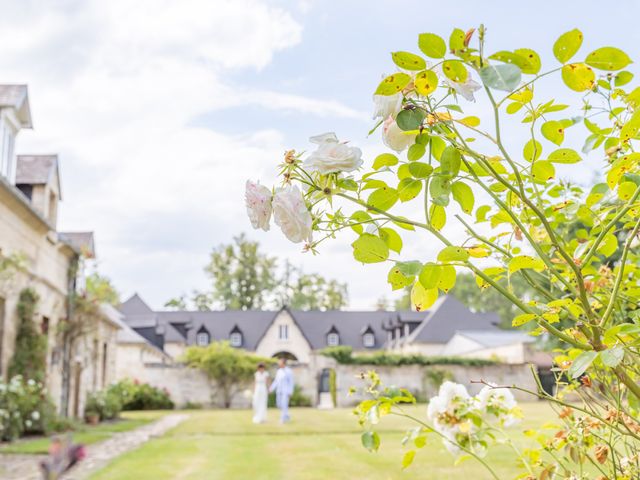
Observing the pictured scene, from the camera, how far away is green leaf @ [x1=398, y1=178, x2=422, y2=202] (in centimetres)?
150

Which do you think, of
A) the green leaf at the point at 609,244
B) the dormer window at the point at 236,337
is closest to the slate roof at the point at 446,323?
the dormer window at the point at 236,337

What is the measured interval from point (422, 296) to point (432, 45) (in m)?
0.60

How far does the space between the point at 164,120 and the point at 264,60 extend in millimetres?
2341

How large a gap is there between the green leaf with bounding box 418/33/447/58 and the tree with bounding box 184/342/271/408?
97.3ft

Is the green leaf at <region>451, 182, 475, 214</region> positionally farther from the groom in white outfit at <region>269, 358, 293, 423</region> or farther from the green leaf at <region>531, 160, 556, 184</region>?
the groom in white outfit at <region>269, 358, 293, 423</region>

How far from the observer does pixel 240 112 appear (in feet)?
14.9

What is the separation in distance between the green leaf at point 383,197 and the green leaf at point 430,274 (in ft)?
0.54

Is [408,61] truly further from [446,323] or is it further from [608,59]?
[446,323]

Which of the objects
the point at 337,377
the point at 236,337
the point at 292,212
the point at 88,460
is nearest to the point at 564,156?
the point at 292,212

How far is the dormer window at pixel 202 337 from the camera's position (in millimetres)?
46062

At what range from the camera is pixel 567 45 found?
132 centimetres

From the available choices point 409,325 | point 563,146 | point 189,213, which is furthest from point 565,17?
point 409,325

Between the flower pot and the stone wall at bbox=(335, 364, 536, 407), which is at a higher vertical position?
the stone wall at bbox=(335, 364, 536, 407)

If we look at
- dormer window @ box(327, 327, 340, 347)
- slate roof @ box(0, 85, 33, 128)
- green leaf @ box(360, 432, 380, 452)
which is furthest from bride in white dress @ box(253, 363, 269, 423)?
dormer window @ box(327, 327, 340, 347)
